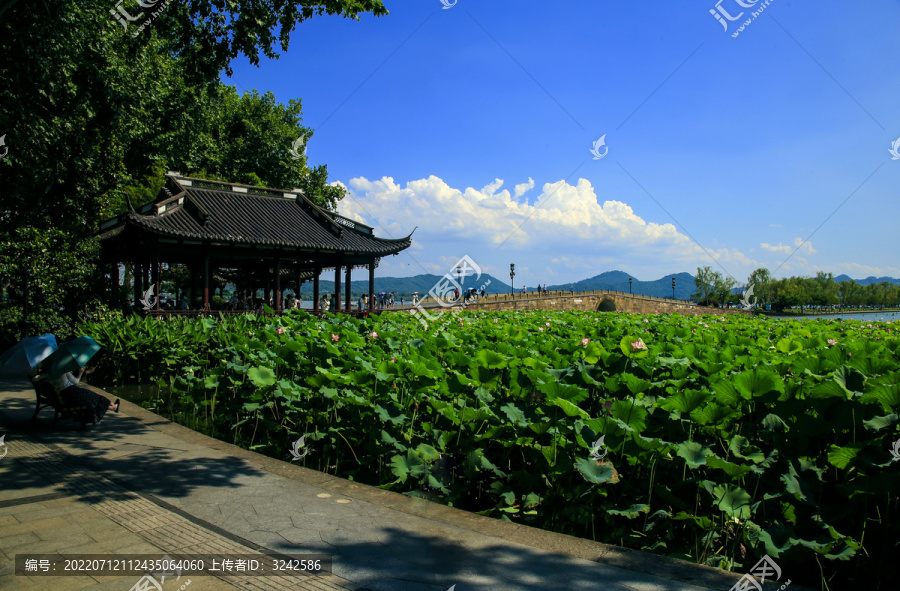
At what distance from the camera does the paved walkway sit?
2482 mm

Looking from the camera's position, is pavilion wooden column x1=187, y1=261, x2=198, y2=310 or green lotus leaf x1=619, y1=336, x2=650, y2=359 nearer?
green lotus leaf x1=619, y1=336, x2=650, y2=359

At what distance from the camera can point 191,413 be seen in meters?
6.80

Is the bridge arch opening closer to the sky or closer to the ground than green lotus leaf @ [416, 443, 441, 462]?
closer to the sky

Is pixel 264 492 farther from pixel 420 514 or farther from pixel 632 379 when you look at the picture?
pixel 632 379

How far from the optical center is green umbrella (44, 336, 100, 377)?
5410 mm

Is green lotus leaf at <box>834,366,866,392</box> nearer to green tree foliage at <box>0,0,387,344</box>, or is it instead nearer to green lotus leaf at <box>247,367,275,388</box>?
green lotus leaf at <box>247,367,275,388</box>

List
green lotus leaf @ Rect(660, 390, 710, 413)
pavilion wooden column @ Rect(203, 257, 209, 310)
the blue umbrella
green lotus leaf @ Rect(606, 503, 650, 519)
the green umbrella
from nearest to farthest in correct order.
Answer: green lotus leaf @ Rect(606, 503, 650, 519)
green lotus leaf @ Rect(660, 390, 710, 413)
the green umbrella
the blue umbrella
pavilion wooden column @ Rect(203, 257, 209, 310)

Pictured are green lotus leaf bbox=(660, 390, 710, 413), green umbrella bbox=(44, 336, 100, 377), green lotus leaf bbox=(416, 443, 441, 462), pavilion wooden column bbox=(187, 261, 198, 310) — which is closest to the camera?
green lotus leaf bbox=(660, 390, 710, 413)

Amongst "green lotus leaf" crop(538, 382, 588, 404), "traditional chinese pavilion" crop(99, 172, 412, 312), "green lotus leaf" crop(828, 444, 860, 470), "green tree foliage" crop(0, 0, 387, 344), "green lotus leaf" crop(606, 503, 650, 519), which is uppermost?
"green tree foliage" crop(0, 0, 387, 344)

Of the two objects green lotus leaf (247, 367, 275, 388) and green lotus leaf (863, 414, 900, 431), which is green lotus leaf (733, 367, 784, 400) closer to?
green lotus leaf (863, 414, 900, 431)

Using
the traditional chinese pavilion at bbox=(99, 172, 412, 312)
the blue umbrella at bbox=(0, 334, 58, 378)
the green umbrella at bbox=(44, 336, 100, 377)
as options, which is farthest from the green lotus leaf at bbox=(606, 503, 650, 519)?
the traditional chinese pavilion at bbox=(99, 172, 412, 312)

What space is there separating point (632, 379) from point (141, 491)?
12.0 ft

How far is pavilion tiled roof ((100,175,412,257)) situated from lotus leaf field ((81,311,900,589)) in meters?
11.0

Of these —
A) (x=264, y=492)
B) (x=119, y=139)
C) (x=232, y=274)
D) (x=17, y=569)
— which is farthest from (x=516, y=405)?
(x=232, y=274)
